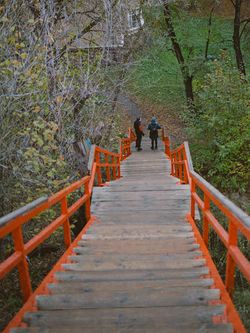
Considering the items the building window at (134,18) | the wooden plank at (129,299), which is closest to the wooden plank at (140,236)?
the wooden plank at (129,299)

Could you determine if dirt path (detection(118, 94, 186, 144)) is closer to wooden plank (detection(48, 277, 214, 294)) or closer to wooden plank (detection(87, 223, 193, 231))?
wooden plank (detection(87, 223, 193, 231))

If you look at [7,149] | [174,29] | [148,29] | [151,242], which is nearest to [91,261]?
[151,242]

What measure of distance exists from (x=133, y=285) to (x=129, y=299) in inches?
18.4

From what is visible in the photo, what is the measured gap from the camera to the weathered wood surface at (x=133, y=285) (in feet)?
9.97

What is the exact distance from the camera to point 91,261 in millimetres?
4836

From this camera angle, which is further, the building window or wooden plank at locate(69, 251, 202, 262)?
the building window

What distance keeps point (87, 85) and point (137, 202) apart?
2927mm

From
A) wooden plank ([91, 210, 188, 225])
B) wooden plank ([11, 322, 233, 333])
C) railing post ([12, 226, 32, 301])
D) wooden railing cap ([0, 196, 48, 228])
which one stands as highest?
wooden railing cap ([0, 196, 48, 228])

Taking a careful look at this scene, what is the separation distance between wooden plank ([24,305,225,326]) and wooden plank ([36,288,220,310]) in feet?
0.31

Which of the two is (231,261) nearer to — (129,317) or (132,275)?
(132,275)

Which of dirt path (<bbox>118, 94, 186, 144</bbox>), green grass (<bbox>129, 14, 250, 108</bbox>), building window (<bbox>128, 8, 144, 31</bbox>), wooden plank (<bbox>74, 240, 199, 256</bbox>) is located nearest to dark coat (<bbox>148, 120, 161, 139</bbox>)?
dirt path (<bbox>118, 94, 186, 144</bbox>)

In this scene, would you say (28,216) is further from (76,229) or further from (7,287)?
(76,229)

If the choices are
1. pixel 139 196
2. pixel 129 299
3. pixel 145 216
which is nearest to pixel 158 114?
pixel 139 196

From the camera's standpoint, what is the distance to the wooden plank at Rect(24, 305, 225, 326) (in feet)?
9.94
